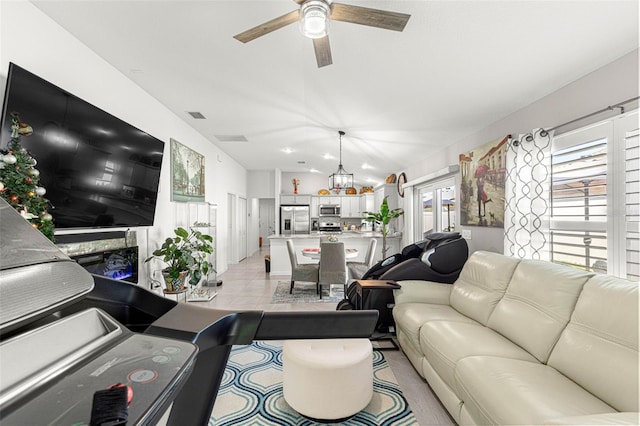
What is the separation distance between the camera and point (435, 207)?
543cm

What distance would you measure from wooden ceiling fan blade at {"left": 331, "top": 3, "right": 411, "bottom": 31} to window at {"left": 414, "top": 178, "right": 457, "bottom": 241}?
360 centimetres

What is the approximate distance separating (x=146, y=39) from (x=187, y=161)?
7.61 feet

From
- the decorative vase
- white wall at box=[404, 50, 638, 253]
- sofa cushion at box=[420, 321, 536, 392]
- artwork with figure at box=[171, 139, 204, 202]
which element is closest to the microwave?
artwork with figure at box=[171, 139, 204, 202]

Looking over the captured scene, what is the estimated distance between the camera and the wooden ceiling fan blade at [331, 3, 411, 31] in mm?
1467

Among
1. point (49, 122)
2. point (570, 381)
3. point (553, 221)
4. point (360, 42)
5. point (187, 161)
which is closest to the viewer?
point (570, 381)

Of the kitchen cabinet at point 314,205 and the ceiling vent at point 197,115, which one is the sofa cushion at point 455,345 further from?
the kitchen cabinet at point 314,205

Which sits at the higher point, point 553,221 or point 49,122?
point 49,122

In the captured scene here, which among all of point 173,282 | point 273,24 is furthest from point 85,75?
point 173,282

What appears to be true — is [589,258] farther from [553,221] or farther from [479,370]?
[479,370]

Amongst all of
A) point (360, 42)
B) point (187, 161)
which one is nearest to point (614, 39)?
point (360, 42)

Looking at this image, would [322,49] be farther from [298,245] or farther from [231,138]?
[298,245]

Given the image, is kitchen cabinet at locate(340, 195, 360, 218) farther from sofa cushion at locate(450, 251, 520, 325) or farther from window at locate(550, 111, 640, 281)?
window at locate(550, 111, 640, 281)

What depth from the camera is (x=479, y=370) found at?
4.98ft

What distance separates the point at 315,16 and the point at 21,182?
1.81 m
